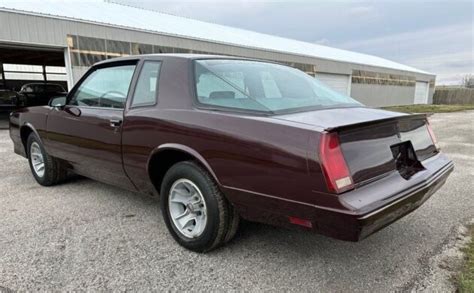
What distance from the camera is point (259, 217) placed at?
8.29ft

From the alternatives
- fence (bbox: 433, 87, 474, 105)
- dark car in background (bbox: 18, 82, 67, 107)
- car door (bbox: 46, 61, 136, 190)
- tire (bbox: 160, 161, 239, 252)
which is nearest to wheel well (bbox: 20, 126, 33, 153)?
car door (bbox: 46, 61, 136, 190)

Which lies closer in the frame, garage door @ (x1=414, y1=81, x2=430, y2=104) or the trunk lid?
the trunk lid

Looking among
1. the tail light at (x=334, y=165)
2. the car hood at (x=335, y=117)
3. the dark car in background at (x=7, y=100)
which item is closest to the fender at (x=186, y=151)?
the car hood at (x=335, y=117)

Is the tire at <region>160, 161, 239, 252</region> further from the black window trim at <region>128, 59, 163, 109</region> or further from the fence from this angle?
the fence

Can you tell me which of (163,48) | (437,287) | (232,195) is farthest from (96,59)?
(437,287)

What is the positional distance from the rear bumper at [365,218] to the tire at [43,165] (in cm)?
362

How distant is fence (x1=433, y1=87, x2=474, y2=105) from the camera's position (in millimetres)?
38000

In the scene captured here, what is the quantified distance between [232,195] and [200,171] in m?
0.35

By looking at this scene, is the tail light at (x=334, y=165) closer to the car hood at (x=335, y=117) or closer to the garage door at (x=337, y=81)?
the car hood at (x=335, y=117)

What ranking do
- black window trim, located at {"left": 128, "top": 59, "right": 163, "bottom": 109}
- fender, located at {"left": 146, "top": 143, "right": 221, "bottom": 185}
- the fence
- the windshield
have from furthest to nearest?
the fence
black window trim, located at {"left": 128, "top": 59, "right": 163, "bottom": 109}
the windshield
fender, located at {"left": 146, "top": 143, "right": 221, "bottom": 185}

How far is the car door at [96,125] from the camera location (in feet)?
11.4

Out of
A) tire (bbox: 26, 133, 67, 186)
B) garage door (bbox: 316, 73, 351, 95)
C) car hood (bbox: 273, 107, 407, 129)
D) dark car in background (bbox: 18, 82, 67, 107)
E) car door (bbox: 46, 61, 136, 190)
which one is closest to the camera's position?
car hood (bbox: 273, 107, 407, 129)

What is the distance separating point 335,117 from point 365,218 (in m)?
0.80

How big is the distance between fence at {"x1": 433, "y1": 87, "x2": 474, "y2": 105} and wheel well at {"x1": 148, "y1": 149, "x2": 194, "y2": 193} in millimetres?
42762
